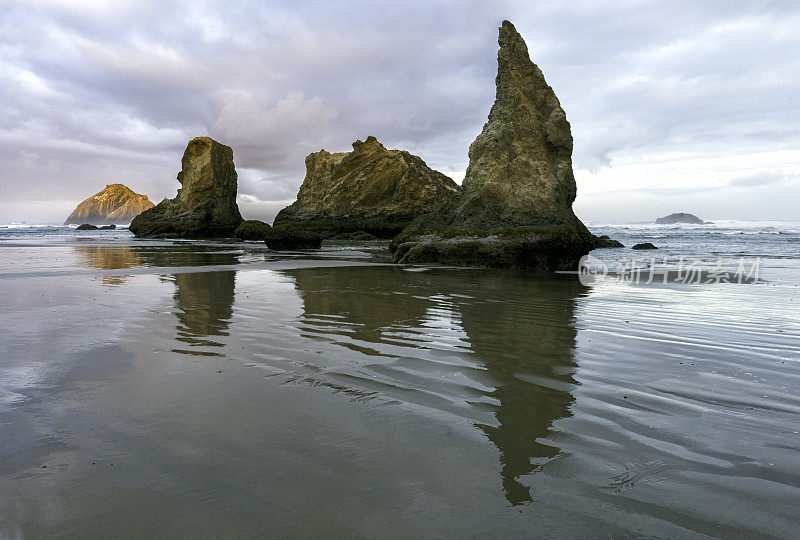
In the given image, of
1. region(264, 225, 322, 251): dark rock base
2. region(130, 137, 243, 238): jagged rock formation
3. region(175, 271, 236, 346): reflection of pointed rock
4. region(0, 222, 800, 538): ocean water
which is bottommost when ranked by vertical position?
region(0, 222, 800, 538): ocean water

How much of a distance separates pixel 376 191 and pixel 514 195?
49.2 meters

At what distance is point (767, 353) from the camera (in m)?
4.23

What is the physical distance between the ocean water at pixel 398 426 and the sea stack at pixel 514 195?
8.52 m

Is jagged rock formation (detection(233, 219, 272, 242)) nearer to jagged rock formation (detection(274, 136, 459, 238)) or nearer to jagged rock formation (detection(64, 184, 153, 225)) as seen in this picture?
jagged rock formation (detection(274, 136, 459, 238))

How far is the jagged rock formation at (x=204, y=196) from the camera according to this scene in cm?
5997

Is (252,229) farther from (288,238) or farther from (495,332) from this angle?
(495,332)

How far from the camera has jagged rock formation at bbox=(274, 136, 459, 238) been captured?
201ft

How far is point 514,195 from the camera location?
17406 millimetres

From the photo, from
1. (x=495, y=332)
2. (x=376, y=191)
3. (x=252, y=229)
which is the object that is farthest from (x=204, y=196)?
(x=495, y=332)

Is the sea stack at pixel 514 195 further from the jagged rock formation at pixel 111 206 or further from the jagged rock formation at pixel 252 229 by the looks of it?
the jagged rock formation at pixel 111 206

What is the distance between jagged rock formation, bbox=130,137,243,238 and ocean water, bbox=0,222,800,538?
188 ft

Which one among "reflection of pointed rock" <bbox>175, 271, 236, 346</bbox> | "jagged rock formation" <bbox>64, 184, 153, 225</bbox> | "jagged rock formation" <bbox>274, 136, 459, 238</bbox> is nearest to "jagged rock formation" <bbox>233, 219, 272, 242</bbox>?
"jagged rock formation" <bbox>274, 136, 459, 238</bbox>

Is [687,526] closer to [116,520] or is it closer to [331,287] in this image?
[116,520]

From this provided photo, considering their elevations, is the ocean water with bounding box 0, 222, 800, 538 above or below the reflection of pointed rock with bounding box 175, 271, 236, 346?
below
